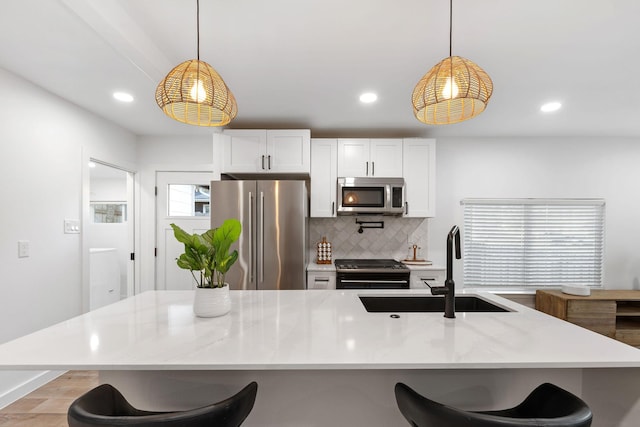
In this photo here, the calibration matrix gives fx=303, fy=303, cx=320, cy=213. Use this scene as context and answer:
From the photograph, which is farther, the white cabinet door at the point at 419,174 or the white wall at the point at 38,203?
the white cabinet door at the point at 419,174

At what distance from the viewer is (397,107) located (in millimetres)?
2883

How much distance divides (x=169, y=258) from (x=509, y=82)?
387cm

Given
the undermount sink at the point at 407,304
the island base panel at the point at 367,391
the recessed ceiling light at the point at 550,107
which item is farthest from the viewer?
the recessed ceiling light at the point at 550,107

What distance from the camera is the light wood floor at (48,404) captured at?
1.98 metres

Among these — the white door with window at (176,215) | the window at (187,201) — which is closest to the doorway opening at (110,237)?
the white door with window at (176,215)

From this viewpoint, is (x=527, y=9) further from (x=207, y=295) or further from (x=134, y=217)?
(x=134, y=217)

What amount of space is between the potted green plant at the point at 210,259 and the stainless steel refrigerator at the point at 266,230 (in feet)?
4.97

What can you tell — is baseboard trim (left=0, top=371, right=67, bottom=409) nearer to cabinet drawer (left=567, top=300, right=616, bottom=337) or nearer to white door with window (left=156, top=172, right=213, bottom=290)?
white door with window (left=156, top=172, right=213, bottom=290)

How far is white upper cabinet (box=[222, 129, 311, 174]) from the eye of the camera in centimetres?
323

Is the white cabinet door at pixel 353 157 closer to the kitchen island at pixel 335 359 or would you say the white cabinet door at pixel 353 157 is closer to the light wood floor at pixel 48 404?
the kitchen island at pixel 335 359

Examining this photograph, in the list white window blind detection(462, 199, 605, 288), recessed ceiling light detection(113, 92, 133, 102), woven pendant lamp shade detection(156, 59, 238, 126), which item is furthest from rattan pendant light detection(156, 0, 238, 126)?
white window blind detection(462, 199, 605, 288)

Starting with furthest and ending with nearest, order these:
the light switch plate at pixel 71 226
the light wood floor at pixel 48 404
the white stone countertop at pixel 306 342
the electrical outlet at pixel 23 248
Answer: the light switch plate at pixel 71 226 < the electrical outlet at pixel 23 248 < the light wood floor at pixel 48 404 < the white stone countertop at pixel 306 342

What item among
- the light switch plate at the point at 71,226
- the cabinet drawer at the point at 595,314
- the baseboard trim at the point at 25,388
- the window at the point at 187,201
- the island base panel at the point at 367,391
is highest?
the window at the point at 187,201

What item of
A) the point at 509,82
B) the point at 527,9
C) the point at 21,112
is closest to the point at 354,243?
the point at 509,82
